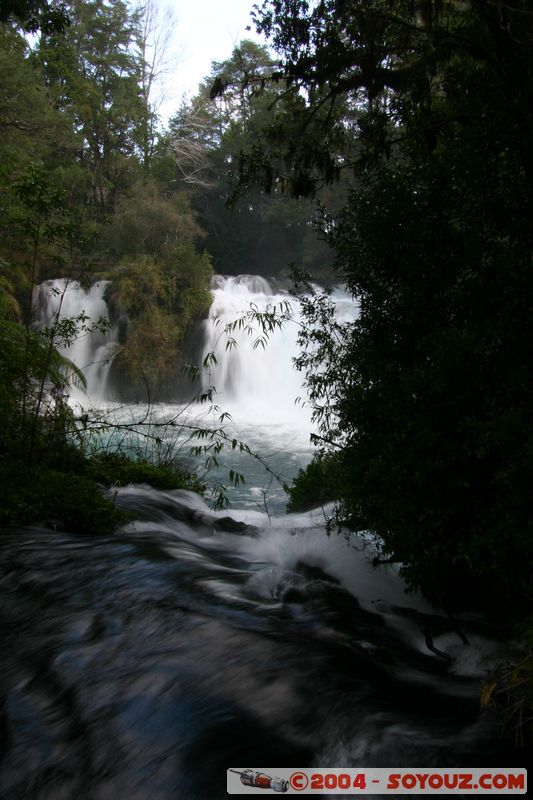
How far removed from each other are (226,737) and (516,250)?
282 cm

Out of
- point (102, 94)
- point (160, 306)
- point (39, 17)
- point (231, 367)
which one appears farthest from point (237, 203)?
point (39, 17)

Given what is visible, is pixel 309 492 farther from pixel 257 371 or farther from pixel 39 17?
pixel 257 371

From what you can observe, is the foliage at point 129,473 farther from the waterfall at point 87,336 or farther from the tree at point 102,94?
the tree at point 102,94

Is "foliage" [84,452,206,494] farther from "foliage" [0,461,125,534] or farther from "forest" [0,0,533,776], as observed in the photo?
"foliage" [0,461,125,534]

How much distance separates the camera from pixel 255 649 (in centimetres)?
347

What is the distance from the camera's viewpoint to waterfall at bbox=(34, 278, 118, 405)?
65.9ft

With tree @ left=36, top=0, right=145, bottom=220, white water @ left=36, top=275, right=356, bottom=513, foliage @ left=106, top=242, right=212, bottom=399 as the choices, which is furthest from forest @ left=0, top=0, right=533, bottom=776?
tree @ left=36, top=0, right=145, bottom=220

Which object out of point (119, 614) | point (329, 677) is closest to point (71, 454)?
point (119, 614)

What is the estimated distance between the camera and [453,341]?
346cm

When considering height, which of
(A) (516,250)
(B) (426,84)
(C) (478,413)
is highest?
(B) (426,84)

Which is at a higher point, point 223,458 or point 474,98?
point 474,98

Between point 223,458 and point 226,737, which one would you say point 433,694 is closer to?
point 226,737

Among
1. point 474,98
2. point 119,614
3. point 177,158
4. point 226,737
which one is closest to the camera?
point 226,737

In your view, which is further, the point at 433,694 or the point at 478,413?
the point at 478,413
